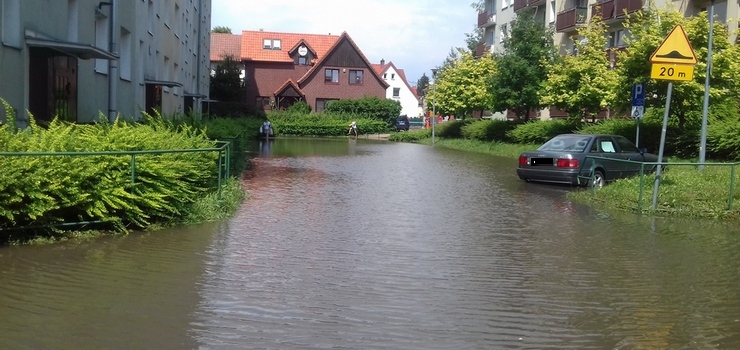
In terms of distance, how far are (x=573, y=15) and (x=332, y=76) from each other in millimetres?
31335

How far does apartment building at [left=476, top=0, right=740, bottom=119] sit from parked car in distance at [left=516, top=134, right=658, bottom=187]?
884cm

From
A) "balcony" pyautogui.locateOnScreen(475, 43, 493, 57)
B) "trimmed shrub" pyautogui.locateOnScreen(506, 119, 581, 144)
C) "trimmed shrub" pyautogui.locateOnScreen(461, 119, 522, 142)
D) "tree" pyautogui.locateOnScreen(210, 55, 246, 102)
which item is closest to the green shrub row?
"trimmed shrub" pyautogui.locateOnScreen(506, 119, 581, 144)

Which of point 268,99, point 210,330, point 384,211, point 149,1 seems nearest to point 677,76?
point 384,211

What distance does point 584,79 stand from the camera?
1199 inches

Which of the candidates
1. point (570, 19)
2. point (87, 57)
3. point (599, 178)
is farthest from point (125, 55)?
point (570, 19)

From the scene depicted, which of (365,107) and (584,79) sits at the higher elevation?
(584,79)

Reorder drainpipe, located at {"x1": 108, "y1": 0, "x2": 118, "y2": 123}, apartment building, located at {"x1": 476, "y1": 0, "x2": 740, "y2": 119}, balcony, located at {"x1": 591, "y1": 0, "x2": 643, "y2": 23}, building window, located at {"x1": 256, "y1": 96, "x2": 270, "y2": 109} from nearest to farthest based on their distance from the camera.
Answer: drainpipe, located at {"x1": 108, "y1": 0, "x2": 118, "y2": 123} < apartment building, located at {"x1": 476, "y1": 0, "x2": 740, "y2": 119} < balcony, located at {"x1": 591, "y1": 0, "x2": 643, "y2": 23} < building window, located at {"x1": 256, "y1": 96, "x2": 270, "y2": 109}

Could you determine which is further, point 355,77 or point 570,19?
point 355,77

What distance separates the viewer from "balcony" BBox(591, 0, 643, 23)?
36.2 metres

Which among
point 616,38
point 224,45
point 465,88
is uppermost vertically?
point 224,45

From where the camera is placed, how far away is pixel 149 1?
26.8m

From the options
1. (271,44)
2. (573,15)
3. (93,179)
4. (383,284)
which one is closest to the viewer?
(383,284)

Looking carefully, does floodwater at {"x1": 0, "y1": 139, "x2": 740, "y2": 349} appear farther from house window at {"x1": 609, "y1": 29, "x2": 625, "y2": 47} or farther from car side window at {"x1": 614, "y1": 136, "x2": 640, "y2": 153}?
house window at {"x1": 609, "y1": 29, "x2": 625, "y2": 47}

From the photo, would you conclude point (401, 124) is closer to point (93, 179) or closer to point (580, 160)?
point (580, 160)
